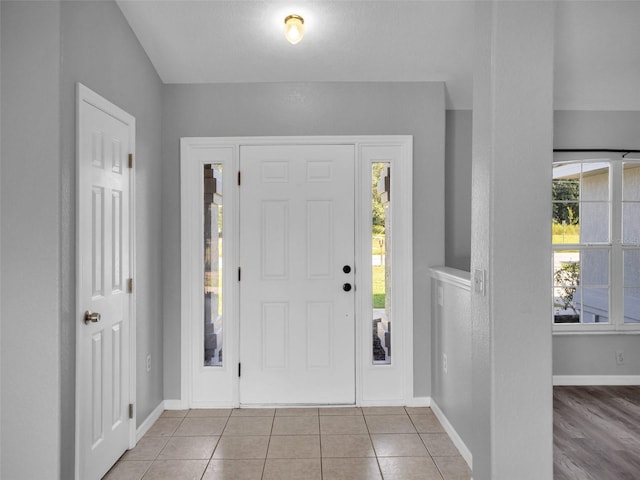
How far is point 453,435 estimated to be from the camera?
9.27 feet

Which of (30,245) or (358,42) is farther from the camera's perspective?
(358,42)

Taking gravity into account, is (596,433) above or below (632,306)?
below

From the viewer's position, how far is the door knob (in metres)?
2.22

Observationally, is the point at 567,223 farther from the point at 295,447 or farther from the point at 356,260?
the point at 295,447

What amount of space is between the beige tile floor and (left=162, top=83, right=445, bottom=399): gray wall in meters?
0.41

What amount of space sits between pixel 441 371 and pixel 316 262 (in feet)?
3.96

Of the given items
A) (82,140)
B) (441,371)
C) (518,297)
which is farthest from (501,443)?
(82,140)

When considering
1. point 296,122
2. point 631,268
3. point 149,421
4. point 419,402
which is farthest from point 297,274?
point 631,268

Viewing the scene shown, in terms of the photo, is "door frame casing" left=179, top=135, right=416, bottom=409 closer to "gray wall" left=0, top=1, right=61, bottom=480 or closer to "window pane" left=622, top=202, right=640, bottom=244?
"gray wall" left=0, top=1, right=61, bottom=480

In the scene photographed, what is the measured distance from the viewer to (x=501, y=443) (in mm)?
1997

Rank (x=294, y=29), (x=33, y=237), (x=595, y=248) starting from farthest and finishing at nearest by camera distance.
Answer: (x=595, y=248) < (x=294, y=29) < (x=33, y=237)

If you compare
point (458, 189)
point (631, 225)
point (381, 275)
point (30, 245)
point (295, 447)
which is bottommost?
point (295, 447)

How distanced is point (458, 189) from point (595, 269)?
56.6 inches

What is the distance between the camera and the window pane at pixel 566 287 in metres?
3.91
